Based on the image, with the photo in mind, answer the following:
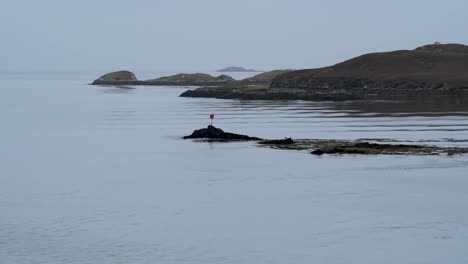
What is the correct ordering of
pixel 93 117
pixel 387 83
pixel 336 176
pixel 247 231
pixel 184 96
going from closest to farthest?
pixel 247 231 < pixel 336 176 < pixel 93 117 < pixel 184 96 < pixel 387 83

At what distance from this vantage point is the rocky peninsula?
362 ft

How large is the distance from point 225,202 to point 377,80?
108131 millimetres

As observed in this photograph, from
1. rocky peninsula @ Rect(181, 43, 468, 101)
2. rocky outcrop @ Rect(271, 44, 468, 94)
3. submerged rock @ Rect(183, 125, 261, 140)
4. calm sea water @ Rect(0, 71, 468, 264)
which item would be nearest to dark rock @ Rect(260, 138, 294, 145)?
calm sea water @ Rect(0, 71, 468, 264)

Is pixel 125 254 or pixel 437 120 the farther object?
pixel 437 120

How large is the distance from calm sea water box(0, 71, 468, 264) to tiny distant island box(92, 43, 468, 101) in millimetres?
58382

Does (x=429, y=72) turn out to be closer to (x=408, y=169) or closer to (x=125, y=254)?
(x=408, y=169)

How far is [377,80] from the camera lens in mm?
133250

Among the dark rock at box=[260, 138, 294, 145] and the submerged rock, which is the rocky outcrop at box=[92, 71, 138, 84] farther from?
the dark rock at box=[260, 138, 294, 145]

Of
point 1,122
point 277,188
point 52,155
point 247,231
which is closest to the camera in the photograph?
point 247,231

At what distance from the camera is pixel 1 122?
67188 millimetres

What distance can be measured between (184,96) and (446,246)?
97.4 m

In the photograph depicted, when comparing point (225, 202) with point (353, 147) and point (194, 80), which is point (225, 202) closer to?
point (353, 147)

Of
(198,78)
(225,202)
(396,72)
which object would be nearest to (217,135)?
(225,202)

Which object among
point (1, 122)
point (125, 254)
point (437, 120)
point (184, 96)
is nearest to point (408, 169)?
point (125, 254)
